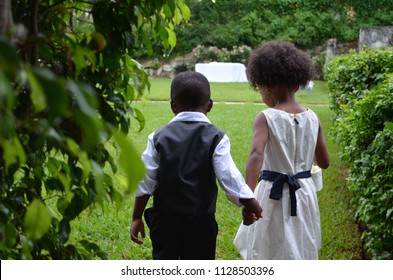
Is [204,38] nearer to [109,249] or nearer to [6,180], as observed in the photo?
[109,249]

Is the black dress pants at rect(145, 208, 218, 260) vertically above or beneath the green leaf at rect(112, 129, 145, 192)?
beneath

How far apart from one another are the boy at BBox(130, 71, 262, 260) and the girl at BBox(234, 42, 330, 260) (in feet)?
0.80

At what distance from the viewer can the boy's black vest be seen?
2318mm

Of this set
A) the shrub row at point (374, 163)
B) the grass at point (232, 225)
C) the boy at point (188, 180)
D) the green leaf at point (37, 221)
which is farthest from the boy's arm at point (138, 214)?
the green leaf at point (37, 221)

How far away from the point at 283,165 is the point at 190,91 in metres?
0.52

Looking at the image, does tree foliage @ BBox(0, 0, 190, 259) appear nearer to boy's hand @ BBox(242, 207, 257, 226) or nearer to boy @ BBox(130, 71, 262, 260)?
boy @ BBox(130, 71, 262, 260)

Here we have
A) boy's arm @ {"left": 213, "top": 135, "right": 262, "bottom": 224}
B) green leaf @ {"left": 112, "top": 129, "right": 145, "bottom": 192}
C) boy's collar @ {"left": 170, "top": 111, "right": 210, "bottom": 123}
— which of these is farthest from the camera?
boy's collar @ {"left": 170, "top": 111, "right": 210, "bottom": 123}

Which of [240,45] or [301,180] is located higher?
[301,180]

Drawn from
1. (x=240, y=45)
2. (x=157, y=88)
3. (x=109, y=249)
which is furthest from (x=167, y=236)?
(x=240, y=45)

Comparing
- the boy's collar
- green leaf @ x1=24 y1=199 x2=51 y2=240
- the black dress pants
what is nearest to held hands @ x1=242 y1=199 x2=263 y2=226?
the black dress pants

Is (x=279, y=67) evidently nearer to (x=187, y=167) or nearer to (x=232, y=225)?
(x=187, y=167)

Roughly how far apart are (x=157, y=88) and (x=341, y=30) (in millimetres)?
9984

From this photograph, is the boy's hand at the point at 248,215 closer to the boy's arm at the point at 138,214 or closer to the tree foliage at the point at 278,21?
the boy's arm at the point at 138,214

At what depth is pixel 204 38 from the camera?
24.2 m
